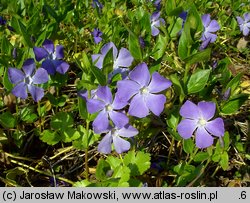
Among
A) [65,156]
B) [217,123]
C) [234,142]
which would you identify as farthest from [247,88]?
[65,156]

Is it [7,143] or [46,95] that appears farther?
[46,95]

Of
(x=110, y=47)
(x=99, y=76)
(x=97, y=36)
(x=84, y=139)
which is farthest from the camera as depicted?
(x=97, y=36)

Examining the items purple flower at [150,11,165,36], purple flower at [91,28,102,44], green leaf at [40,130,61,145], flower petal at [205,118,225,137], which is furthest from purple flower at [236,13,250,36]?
green leaf at [40,130,61,145]

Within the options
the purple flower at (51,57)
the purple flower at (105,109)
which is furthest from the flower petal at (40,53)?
the purple flower at (105,109)

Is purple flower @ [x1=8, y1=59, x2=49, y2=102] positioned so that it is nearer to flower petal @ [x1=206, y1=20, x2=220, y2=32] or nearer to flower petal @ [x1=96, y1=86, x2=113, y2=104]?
flower petal @ [x1=96, y1=86, x2=113, y2=104]

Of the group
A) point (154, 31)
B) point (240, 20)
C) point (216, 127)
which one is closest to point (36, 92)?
point (216, 127)

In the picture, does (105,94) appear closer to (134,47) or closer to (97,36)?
(134,47)

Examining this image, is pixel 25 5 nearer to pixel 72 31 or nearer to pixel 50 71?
pixel 72 31
